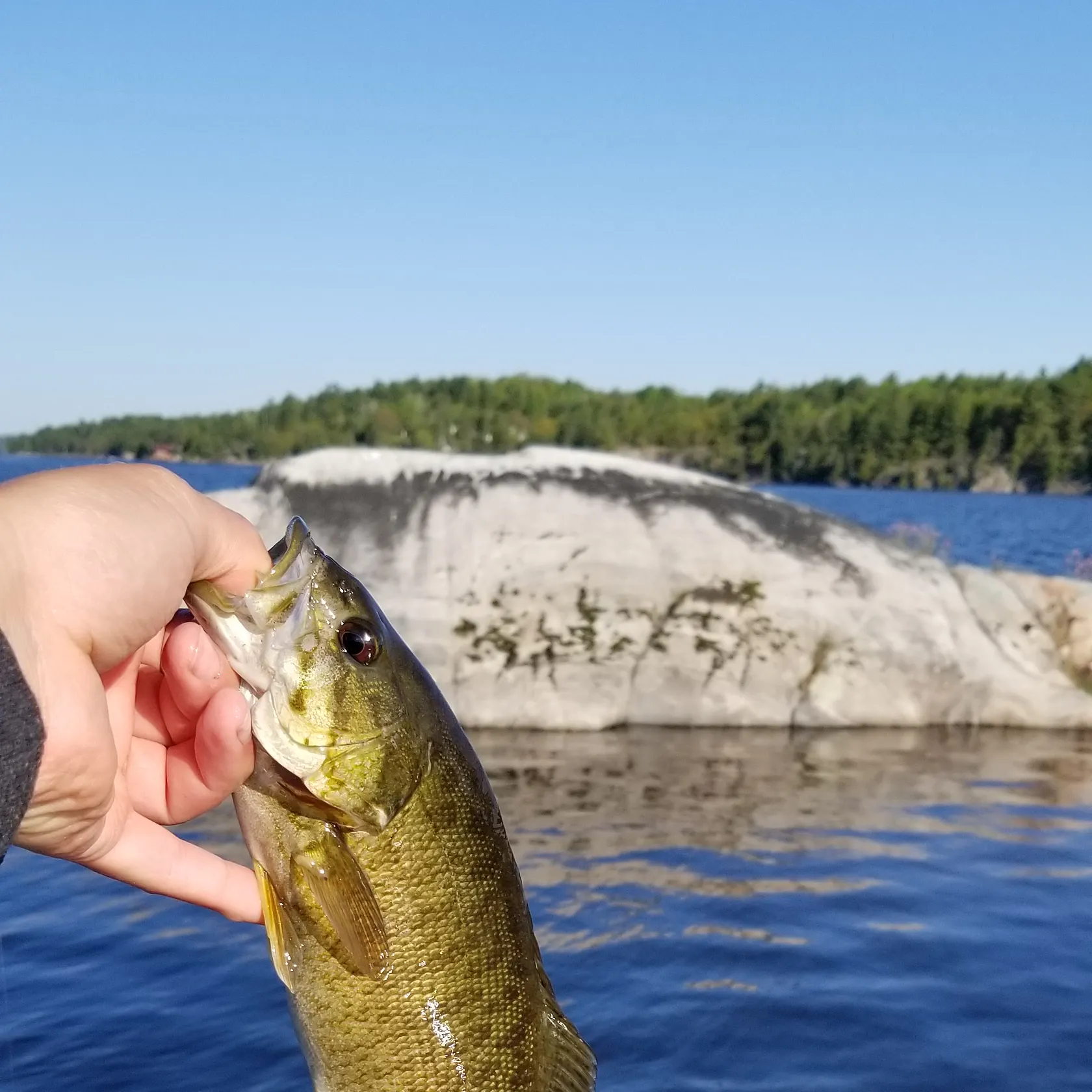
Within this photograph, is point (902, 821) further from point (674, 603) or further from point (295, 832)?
point (295, 832)

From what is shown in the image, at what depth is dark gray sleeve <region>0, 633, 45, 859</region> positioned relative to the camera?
1.95 metres

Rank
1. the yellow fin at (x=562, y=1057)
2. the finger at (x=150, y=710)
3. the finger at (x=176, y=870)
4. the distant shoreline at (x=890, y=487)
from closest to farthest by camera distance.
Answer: the yellow fin at (x=562, y=1057) < the finger at (x=176, y=870) < the finger at (x=150, y=710) < the distant shoreline at (x=890, y=487)

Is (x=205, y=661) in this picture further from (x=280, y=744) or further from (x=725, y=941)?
(x=725, y=941)

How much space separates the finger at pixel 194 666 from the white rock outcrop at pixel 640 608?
7397mm

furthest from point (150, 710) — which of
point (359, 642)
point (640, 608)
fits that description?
point (640, 608)

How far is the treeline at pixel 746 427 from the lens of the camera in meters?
106

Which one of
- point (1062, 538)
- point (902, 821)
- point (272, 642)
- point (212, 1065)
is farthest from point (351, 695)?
point (1062, 538)

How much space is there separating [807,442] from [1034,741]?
111 meters

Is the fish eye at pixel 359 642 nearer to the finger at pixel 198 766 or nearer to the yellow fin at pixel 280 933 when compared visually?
the finger at pixel 198 766

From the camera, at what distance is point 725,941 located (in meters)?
5.95

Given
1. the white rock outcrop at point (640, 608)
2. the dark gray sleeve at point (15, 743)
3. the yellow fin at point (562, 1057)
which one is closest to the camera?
the dark gray sleeve at point (15, 743)

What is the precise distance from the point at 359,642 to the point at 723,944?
3.90 meters

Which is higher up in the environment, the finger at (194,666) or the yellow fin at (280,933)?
the finger at (194,666)

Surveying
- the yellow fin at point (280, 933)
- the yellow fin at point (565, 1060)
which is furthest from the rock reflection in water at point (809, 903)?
the yellow fin at point (280, 933)
